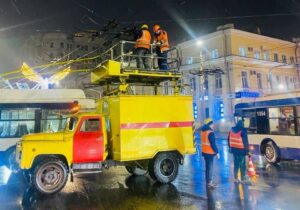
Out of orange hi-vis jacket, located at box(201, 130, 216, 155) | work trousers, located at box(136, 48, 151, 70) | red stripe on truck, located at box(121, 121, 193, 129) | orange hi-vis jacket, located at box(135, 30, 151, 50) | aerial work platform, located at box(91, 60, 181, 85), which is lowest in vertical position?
orange hi-vis jacket, located at box(201, 130, 216, 155)

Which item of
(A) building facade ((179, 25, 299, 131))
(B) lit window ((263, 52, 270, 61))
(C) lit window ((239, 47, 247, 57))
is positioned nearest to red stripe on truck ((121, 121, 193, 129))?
(A) building facade ((179, 25, 299, 131))

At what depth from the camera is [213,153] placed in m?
8.97

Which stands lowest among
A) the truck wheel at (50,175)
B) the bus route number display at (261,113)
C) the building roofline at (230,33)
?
the truck wheel at (50,175)

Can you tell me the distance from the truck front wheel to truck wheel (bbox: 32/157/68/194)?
9.47ft

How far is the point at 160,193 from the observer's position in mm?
8266

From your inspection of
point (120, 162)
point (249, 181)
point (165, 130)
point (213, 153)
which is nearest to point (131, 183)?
point (120, 162)

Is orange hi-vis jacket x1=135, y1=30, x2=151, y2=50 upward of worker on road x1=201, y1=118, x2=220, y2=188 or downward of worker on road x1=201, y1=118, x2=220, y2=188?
upward

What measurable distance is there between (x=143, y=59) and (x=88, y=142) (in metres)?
3.69

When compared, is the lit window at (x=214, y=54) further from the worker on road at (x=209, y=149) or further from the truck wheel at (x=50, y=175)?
the truck wheel at (x=50, y=175)

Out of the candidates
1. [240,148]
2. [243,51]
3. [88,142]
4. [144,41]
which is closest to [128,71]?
[144,41]

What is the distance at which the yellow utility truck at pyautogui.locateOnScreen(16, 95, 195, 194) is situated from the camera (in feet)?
27.7

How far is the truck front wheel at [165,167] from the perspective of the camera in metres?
9.41

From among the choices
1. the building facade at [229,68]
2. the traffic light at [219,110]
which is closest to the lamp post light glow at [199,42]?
the building facade at [229,68]

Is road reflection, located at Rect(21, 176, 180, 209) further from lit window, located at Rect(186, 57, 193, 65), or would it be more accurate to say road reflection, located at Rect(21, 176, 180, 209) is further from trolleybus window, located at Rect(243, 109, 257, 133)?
lit window, located at Rect(186, 57, 193, 65)
